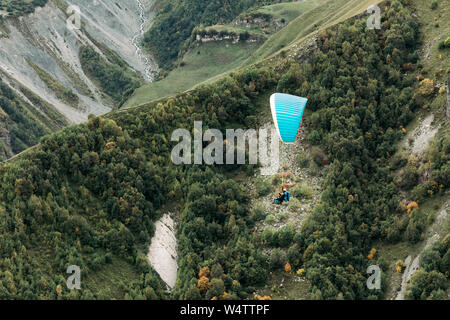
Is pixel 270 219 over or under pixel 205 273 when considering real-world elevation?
over

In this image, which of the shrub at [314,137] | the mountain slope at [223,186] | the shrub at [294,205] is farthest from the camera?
the shrub at [314,137]

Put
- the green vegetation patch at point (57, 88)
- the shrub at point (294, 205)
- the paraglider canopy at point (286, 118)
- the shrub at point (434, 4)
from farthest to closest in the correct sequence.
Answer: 1. the green vegetation patch at point (57, 88)
2. the shrub at point (434, 4)
3. the shrub at point (294, 205)
4. the paraglider canopy at point (286, 118)

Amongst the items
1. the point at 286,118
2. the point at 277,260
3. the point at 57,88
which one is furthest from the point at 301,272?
the point at 57,88

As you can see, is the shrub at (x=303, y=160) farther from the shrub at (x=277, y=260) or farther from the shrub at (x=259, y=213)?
the shrub at (x=277, y=260)

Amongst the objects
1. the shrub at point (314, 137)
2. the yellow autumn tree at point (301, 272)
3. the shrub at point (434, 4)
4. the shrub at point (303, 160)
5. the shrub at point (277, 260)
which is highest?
the shrub at point (434, 4)

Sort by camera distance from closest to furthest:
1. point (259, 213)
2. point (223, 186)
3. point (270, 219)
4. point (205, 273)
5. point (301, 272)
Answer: point (301, 272)
point (205, 273)
point (270, 219)
point (259, 213)
point (223, 186)

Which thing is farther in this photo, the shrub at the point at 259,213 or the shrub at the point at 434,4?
the shrub at the point at 434,4

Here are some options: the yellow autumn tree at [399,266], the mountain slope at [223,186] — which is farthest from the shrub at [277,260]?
the yellow autumn tree at [399,266]

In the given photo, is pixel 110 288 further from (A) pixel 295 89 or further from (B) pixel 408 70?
(B) pixel 408 70

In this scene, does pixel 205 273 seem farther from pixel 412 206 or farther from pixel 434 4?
pixel 434 4

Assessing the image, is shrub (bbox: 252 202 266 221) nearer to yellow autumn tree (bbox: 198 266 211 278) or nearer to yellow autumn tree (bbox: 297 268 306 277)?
yellow autumn tree (bbox: 297 268 306 277)

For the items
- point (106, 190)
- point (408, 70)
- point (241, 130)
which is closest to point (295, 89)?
point (241, 130)
